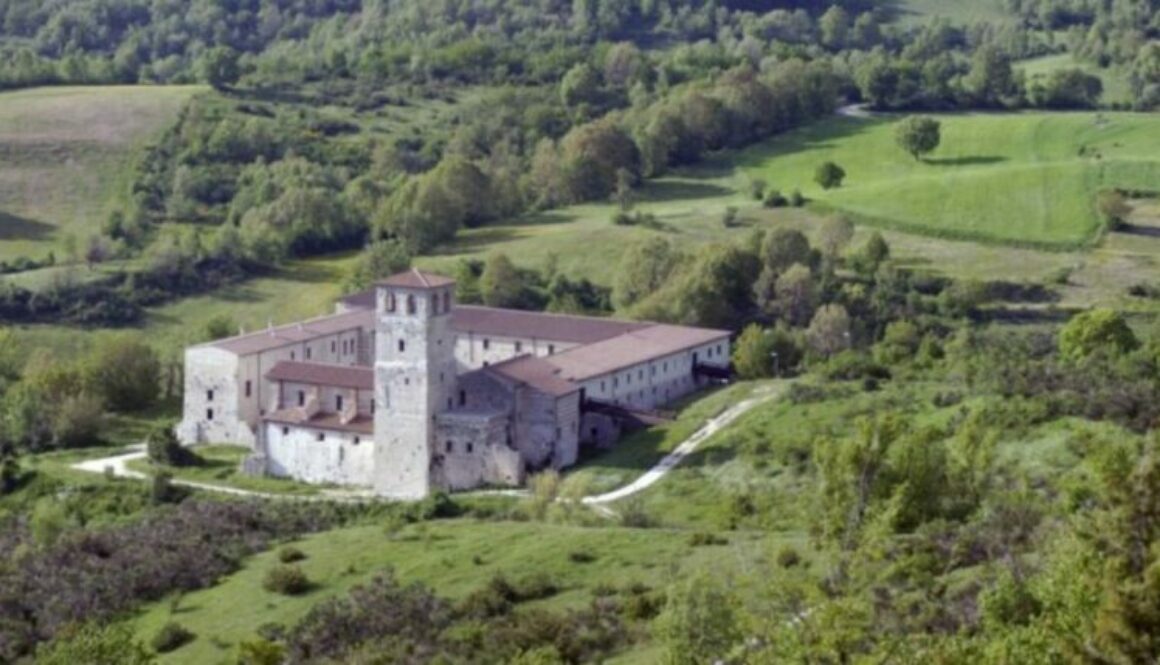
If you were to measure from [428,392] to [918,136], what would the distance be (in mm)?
59023

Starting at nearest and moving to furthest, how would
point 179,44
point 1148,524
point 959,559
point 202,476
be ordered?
point 1148,524 < point 959,559 < point 202,476 < point 179,44

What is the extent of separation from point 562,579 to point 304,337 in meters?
34.4

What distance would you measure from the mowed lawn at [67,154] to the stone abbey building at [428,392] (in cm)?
3367

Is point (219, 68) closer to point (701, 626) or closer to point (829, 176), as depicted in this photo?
point (829, 176)

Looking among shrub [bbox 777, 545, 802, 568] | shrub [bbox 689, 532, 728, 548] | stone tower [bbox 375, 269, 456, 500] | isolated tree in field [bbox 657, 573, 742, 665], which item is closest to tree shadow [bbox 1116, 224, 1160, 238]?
stone tower [bbox 375, 269, 456, 500]

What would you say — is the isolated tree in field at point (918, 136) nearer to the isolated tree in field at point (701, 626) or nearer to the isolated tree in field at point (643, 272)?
the isolated tree in field at point (643, 272)

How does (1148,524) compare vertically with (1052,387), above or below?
above

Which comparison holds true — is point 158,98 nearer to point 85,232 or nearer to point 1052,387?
point 85,232

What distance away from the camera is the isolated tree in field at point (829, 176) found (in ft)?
390

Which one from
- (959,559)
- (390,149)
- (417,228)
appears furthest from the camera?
(390,149)

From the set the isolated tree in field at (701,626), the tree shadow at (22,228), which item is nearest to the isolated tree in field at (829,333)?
the tree shadow at (22,228)

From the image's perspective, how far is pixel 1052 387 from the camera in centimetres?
6769

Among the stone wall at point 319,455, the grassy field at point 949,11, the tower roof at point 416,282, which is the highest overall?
the grassy field at point 949,11

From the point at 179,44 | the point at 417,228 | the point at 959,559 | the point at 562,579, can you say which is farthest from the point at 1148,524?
the point at 179,44
